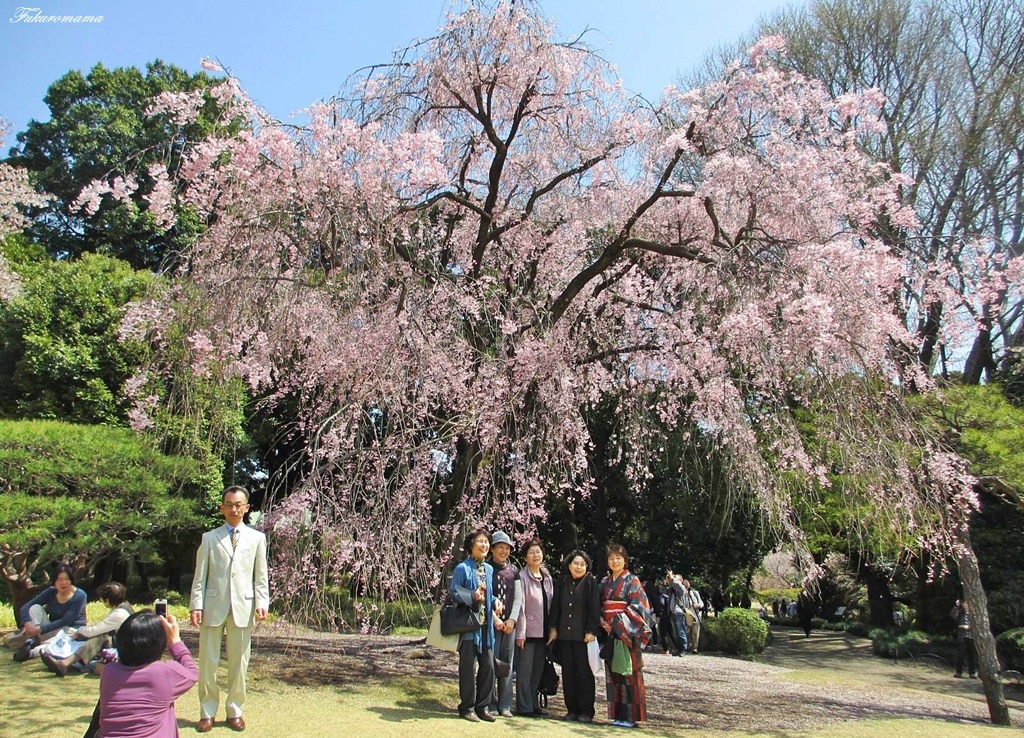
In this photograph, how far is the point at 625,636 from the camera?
4797mm

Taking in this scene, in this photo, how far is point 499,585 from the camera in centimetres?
483

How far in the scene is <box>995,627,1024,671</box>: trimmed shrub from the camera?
1013 centimetres

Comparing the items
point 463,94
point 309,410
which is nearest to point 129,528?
point 309,410

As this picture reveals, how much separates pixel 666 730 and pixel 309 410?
13.1 feet

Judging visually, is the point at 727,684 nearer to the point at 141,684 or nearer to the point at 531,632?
the point at 531,632

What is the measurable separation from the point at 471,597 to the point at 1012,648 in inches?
389

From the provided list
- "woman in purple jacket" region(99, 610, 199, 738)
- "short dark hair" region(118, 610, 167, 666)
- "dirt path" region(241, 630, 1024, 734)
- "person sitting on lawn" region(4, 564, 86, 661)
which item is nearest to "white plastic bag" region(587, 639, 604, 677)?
"dirt path" region(241, 630, 1024, 734)

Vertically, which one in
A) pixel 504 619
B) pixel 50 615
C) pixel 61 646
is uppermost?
pixel 504 619

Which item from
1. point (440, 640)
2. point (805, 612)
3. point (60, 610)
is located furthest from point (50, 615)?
point (805, 612)

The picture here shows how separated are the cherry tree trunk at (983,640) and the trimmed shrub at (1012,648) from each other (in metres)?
4.69

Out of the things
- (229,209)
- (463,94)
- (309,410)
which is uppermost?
(463,94)

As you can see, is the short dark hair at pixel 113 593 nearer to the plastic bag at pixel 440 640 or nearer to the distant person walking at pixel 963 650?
the plastic bag at pixel 440 640

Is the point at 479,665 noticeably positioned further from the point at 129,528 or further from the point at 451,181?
the point at 129,528

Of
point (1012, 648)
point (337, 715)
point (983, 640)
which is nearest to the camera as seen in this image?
point (337, 715)
